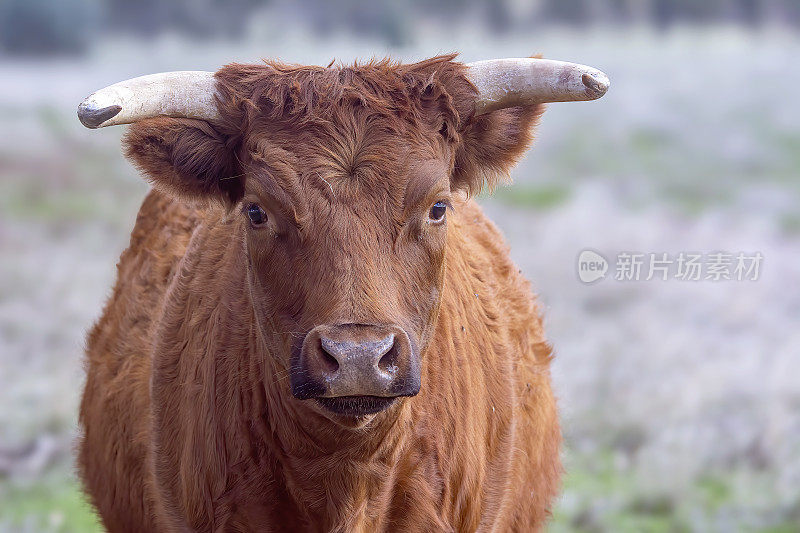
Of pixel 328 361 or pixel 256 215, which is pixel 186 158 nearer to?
pixel 256 215

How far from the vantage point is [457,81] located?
12.4ft

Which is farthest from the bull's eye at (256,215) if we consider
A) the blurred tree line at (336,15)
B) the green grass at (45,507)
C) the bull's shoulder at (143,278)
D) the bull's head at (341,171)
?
the blurred tree line at (336,15)

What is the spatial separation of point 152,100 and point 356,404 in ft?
4.10

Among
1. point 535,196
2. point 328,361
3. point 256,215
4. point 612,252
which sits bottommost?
point 328,361

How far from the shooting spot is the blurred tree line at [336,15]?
17.0m

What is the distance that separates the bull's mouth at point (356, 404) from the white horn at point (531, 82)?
3.88 ft

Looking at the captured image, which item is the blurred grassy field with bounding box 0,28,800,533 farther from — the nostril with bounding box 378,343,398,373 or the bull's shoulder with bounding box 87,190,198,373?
the nostril with bounding box 378,343,398,373

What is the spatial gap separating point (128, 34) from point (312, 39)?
10.5ft

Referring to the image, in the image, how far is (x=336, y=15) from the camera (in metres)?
18.0

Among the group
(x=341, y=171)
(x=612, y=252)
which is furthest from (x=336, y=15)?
(x=341, y=171)

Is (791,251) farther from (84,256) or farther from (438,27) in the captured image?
(84,256)

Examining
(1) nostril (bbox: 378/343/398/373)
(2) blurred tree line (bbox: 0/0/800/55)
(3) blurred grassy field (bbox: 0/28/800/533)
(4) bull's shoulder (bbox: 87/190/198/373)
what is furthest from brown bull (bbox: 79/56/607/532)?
(2) blurred tree line (bbox: 0/0/800/55)

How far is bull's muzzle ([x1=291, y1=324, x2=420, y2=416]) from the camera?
122 inches

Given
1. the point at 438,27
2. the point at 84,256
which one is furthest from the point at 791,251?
the point at 84,256
